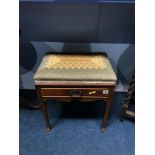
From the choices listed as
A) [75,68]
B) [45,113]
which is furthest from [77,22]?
[45,113]

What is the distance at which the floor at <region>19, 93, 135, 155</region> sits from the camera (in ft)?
4.61

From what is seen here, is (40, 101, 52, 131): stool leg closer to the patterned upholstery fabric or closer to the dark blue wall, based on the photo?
the patterned upholstery fabric

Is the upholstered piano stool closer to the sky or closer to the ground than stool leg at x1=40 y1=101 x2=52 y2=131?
closer to the sky

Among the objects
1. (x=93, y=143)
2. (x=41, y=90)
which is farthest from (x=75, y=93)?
(x=93, y=143)

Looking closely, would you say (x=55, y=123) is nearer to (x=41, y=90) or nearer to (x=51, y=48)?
(x=41, y=90)

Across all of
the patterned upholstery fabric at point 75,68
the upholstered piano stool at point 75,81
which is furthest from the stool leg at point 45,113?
the patterned upholstery fabric at point 75,68

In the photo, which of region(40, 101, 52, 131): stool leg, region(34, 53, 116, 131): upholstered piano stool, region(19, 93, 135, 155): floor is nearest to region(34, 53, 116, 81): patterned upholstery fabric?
region(34, 53, 116, 131): upholstered piano stool

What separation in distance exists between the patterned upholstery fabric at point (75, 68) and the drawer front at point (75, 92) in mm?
64

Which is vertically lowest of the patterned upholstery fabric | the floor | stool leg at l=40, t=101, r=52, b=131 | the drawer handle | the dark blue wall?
the floor

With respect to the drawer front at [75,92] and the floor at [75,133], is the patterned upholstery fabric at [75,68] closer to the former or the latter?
the drawer front at [75,92]

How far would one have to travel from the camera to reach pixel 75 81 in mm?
1323
